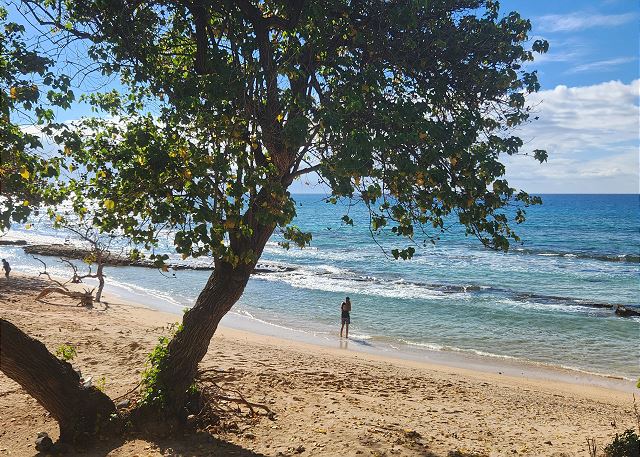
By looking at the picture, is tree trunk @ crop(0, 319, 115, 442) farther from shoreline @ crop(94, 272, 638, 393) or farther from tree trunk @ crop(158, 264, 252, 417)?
shoreline @ crop(94, 272, 638, 393)

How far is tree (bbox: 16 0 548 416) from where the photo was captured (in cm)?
615

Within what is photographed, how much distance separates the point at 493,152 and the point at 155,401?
5.69m

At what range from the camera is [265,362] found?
1309 cm

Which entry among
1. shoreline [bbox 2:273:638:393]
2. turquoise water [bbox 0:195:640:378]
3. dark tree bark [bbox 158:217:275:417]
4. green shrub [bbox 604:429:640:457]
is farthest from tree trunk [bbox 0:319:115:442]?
turquoise water [bbox 0:195:640:378]

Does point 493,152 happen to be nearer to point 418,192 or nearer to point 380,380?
point 418,192

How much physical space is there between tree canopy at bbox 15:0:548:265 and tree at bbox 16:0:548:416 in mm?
25

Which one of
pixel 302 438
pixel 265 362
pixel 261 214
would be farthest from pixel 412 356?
pixel 261 214

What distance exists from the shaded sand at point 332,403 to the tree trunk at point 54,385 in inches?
16.2

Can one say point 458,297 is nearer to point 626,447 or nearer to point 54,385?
point 626,447

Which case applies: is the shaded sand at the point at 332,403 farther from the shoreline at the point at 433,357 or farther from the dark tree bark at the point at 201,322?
the dark tree bark at the point at 201,322

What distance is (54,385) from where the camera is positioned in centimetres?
661

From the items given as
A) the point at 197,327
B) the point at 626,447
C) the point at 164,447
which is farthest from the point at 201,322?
the point at 626,447

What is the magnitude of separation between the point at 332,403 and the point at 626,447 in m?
4.78

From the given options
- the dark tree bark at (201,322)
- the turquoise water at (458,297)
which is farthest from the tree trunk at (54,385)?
the turquoise water at (458,297)
